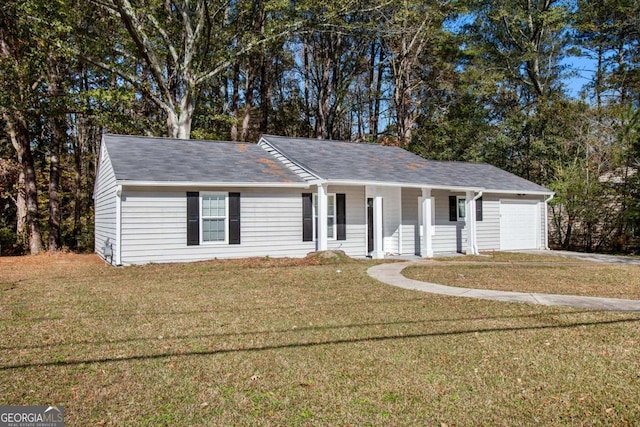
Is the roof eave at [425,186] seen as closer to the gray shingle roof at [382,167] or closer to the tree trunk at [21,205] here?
the gray shingle roof at [382,167]

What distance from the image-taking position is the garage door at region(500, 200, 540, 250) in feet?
58.6

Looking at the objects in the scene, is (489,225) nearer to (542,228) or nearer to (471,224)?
(471,224)

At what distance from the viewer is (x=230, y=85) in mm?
30453

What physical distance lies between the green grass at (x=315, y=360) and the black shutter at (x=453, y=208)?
9291 millimetres

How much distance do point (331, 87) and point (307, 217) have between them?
17.7m

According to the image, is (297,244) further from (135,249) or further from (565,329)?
(565,329)

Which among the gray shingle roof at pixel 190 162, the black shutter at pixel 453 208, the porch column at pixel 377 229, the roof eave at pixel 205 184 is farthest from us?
the black shutter at pixel 453 208

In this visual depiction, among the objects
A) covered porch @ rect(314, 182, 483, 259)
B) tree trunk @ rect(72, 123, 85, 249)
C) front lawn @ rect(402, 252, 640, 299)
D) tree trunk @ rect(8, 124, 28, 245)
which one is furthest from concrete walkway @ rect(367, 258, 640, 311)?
tree trunk @ rect(72, 123, 85, 249)

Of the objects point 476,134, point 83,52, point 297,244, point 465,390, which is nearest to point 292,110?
point 476,134

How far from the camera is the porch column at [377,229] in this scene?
13.9 m

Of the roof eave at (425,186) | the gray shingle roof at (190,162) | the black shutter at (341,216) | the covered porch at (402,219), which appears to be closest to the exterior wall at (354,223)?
the covered porch at (402,219)

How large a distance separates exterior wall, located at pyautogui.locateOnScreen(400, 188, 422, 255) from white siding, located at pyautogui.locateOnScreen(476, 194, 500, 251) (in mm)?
2706

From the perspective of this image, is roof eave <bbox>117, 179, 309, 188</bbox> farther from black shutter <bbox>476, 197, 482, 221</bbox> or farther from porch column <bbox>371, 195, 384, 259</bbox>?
black shutter <bbox>476, 197, 482, 221</bbox>

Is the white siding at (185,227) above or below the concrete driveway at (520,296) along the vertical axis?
above
